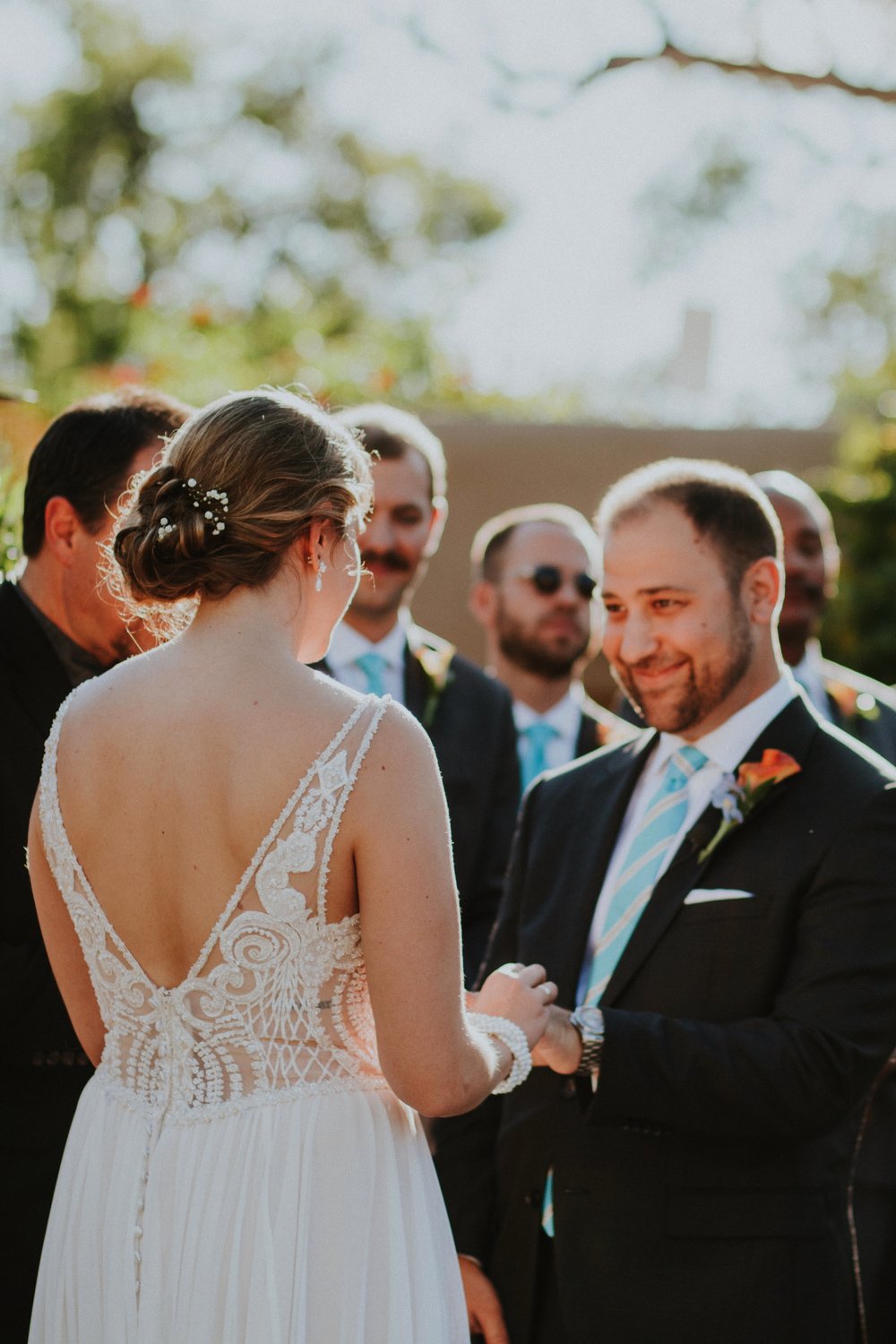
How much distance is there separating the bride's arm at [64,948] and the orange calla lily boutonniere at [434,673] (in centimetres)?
216

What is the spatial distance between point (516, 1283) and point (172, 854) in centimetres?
148

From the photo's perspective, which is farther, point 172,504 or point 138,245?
point 138,245

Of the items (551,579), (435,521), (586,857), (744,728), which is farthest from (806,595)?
(586,857)

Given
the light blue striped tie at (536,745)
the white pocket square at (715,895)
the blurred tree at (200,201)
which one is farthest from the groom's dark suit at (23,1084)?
the blurred tree at (200,201)

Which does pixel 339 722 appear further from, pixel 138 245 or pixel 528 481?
pixel 138 245

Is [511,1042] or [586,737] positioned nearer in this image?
[511,1042]

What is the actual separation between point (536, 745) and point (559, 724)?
13 centimetres

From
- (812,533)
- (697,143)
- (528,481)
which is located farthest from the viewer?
(697,143)

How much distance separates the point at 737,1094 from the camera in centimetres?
304

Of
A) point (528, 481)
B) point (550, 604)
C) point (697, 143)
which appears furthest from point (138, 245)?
point (550, 604)

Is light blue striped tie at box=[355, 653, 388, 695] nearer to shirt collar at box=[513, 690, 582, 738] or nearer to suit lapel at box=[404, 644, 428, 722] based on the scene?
suit lapel at box=[404, 644, 428, 722]

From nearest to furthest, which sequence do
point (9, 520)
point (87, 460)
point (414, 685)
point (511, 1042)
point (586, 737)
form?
point (511, 1042)
point (87, 460)
point (9, 520)
point (414, 685)
point (586, 737)

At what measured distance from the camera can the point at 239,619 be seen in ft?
8.36

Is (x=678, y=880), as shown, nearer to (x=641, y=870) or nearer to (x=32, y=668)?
(x=641, y=870)
